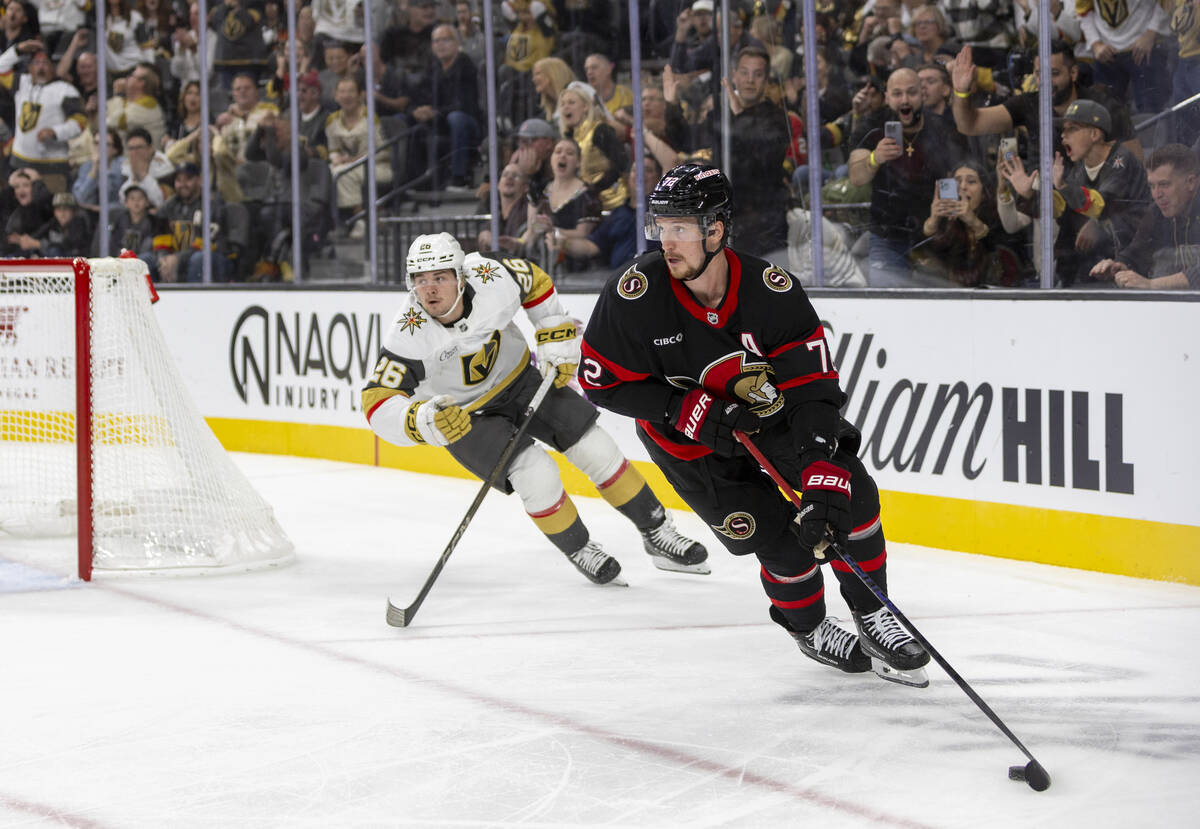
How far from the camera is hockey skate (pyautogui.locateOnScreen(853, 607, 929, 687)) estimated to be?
300 centimetres

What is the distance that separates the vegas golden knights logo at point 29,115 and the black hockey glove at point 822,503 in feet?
24.7

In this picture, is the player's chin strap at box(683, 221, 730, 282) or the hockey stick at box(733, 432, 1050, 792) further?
the player's chin strap at box(683, 221, 730, 282)

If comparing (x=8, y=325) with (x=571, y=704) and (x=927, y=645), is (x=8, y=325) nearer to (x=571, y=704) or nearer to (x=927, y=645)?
(x=571, y=704)

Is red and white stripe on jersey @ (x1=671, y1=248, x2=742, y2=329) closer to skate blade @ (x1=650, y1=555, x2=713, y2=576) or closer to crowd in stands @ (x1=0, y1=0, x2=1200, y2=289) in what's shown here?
skate blade @ (x1=650, y1=555, x2=713, y2=576)

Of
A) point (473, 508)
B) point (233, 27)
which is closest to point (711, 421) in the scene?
point (473, 508)

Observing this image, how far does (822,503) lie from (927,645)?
1.07 feet

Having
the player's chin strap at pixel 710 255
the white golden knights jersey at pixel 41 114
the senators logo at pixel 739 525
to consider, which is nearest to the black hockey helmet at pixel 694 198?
the player's chin strap at pixel 710 255

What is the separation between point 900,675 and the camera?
3.09 metres

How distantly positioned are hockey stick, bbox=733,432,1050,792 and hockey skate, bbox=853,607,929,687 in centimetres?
5

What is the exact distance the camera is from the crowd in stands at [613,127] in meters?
4.40

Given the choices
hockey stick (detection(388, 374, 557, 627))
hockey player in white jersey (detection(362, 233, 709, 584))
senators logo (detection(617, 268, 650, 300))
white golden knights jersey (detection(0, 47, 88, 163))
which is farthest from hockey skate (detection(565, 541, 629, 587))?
white golden knights jersey (detection(0, 47, 88, 163))

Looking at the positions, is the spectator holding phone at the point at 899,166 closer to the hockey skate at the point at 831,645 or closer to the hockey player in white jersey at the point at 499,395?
the hockey player in white jersey at the point at 499,395

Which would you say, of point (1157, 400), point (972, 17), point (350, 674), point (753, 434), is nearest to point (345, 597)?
point (350, 674)

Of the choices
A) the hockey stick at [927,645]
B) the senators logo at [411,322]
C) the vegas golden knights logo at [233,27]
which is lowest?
the hockey stick at [927,645]
